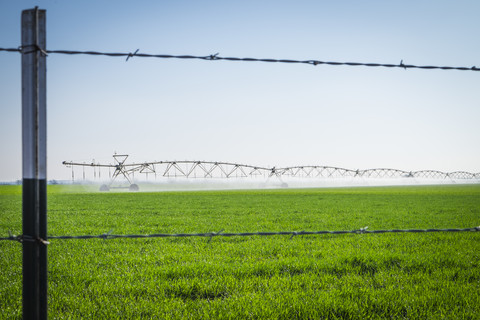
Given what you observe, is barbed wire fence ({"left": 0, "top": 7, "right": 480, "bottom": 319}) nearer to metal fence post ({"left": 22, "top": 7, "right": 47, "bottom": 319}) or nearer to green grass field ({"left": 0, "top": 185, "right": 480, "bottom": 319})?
metal fence post ({"left": 22, "top": 7, "right": 47, "bottom": 319})

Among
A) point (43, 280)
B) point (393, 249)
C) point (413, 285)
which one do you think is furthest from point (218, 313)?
point (393, 249)

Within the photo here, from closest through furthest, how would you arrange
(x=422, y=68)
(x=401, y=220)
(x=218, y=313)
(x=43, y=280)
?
(x=43, y=280) < (x=422, y=68) < (x=218, y=313) < (x=401, y=220)

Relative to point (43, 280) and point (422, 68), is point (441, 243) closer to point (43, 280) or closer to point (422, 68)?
point (422, 68)

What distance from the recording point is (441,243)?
8.73 meters

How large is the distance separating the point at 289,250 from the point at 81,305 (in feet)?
15.3

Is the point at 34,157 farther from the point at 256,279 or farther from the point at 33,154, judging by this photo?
the point at 256,279

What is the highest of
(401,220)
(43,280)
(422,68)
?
(422,68)

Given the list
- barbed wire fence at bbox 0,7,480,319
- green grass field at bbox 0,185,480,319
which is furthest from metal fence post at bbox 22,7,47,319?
green grass field at bbox 0,185,480,319

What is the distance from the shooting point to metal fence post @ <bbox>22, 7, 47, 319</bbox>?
2490mm

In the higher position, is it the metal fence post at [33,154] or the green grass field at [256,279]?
the metal fence post at [33,154]

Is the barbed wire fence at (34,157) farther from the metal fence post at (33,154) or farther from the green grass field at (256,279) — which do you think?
the green grass field at (256,279)

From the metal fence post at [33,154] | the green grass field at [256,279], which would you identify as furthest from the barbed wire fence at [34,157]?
the green grass field at [256,279]

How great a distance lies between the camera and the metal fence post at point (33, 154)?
98.0 inches

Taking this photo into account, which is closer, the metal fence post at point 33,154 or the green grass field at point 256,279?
the metal fence post at point 33,154
